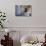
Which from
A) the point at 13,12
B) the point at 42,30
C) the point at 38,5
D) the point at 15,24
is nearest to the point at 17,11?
the point at 13,12

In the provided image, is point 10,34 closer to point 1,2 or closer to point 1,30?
point 1,30

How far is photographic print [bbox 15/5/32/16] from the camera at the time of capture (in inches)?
130

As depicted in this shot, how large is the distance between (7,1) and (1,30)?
727mm

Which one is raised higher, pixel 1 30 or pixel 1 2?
pixel 1 2

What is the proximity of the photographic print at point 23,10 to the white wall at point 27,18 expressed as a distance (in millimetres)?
76

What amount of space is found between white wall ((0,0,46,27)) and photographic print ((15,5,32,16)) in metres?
0.08

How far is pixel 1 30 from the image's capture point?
10.7 feet

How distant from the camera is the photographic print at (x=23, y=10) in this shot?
3.31m

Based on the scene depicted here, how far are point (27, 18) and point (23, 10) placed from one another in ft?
0.73

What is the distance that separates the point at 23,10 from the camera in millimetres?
3330

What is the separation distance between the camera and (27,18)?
11.0ft

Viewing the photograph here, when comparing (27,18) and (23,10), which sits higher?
(23,10)

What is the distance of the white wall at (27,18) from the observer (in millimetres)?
3299

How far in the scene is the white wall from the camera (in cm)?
330
